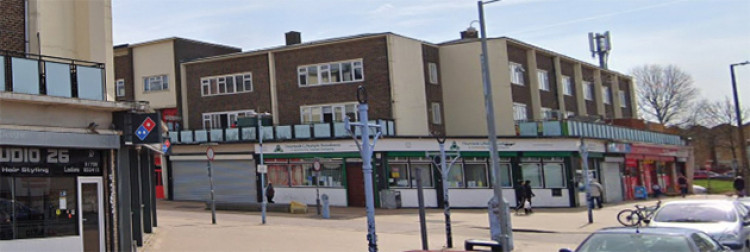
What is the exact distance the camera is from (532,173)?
34250mm

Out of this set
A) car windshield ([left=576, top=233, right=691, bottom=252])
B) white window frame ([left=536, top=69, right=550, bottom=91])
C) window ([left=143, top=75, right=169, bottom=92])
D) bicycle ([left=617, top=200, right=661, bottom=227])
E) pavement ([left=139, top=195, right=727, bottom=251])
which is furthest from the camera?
white window frame ([left=536, top=69, right=550, bottom=91])

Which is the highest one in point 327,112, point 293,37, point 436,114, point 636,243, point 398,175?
point 293,37

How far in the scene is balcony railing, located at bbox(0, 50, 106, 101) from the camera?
13164 mm

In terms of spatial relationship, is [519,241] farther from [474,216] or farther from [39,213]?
[39,213]

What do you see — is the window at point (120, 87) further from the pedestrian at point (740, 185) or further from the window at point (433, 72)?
the pedestrian at point (740, 185)

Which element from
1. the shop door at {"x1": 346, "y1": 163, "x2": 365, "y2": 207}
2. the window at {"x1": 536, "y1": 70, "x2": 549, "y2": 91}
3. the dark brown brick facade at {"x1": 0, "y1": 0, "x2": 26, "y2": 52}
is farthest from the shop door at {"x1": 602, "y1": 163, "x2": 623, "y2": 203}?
the dark brown brick facade at {"x1": 0, "y1": 0, "x2": 26, "y2": 52}

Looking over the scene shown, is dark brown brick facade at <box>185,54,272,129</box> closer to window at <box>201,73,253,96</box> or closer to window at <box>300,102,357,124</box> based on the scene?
window at <box>201,73,253,96</box>

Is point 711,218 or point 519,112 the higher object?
point 519,112

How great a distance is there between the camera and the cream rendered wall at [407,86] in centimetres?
3447

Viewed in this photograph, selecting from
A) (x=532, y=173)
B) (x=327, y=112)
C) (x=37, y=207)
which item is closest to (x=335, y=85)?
(x=327, y=112)

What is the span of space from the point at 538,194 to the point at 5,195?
25.8 metres

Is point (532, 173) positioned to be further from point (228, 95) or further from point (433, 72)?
point (228, 95)

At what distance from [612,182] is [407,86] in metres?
13.6

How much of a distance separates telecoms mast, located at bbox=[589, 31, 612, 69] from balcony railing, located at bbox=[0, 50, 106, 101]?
184ft
